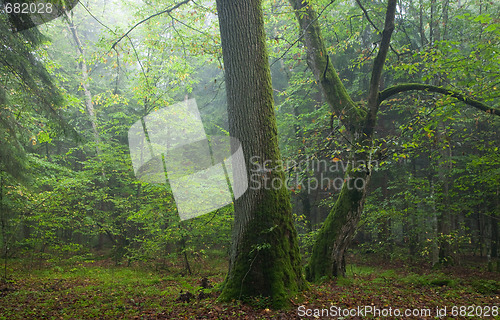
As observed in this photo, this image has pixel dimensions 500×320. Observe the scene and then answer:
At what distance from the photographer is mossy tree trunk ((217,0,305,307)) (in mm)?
3697

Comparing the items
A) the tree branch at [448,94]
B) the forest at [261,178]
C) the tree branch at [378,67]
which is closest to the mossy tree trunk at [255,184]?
the forest at [261,178]

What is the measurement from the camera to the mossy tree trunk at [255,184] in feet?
12.1

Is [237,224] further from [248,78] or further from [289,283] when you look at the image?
[248,78]

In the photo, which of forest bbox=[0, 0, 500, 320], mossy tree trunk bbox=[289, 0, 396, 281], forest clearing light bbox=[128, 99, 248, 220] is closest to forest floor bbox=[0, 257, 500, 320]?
forest bbox=[0, 0, 500, 320]

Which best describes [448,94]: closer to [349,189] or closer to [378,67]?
[378,67]

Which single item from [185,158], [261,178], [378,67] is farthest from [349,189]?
[185,158]

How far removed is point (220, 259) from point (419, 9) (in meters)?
12.3

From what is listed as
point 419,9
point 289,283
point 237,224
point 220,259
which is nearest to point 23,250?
point 220,259

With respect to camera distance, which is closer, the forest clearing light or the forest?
the forest

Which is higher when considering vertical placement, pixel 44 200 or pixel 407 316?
pixel 44 200

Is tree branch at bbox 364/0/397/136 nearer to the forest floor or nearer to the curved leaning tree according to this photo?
the curved leaning tree

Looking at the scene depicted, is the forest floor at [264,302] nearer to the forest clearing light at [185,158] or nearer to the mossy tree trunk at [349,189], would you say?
the mossy tree trunk at [349,189]

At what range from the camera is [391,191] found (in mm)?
13266

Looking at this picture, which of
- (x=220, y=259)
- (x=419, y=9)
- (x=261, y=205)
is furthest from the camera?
(x=220, y=259)
